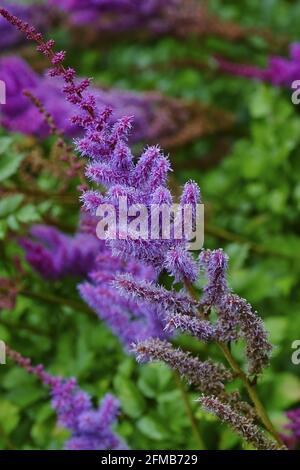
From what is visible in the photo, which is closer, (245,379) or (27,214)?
(245,379)

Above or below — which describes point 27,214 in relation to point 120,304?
above

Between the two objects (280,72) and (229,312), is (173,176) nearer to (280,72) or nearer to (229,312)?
(280,72)

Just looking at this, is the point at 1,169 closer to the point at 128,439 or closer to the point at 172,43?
the point at 128,439

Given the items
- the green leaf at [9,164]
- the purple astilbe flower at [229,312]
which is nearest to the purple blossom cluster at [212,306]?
the purple astilbe flower at [229,312]

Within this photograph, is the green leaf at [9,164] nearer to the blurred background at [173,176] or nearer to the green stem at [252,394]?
the blurred background at [173,176]

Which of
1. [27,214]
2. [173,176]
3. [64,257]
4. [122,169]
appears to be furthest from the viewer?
[173,176]

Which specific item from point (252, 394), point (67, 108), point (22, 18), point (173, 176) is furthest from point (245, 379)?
point (22, 18)

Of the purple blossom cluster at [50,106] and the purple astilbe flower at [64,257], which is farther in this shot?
the purple blossom cluster at [50,106]
